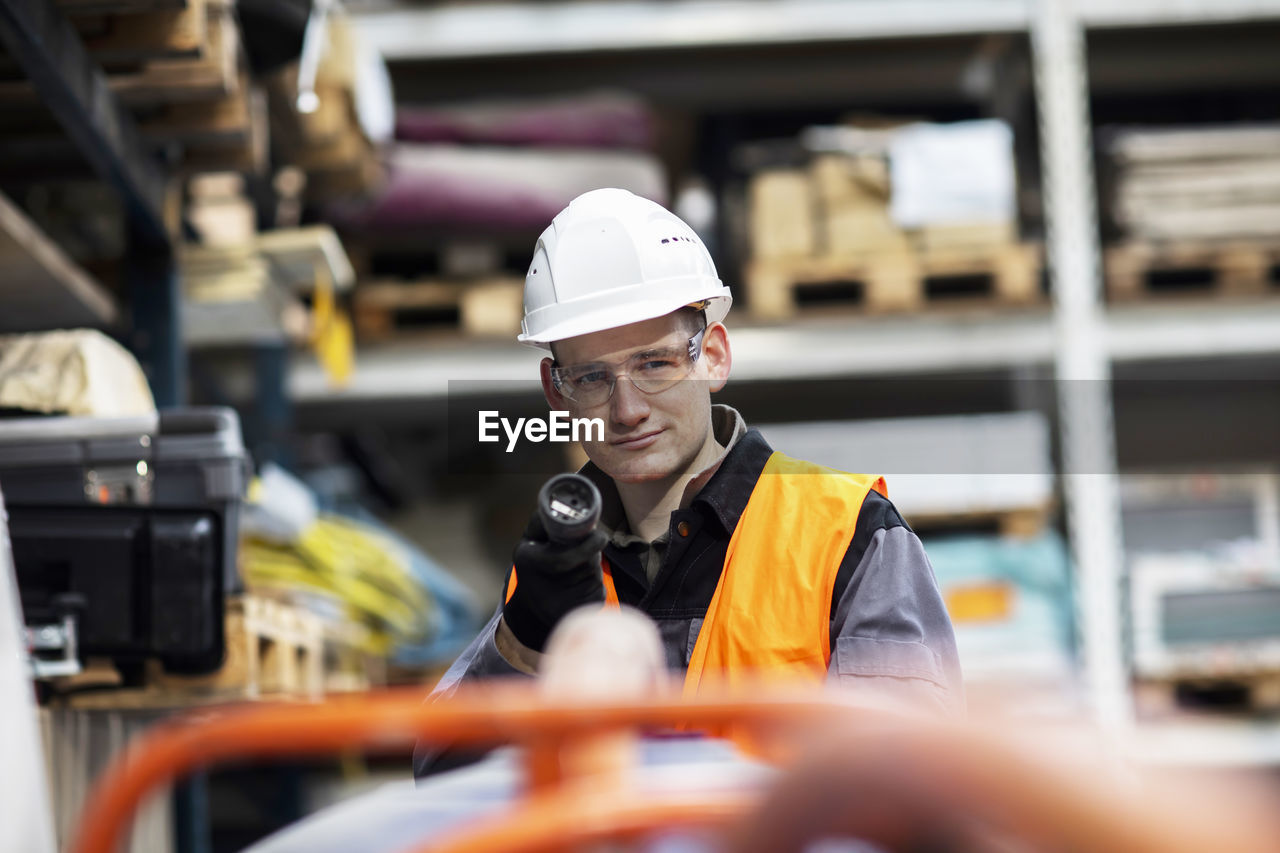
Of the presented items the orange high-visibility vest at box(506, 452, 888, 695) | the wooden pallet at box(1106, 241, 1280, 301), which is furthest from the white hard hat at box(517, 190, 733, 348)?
the wooden pallet at box(1106, 241, 1280, 301)

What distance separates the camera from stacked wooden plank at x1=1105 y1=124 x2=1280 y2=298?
197 inches

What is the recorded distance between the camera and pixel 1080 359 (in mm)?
4945

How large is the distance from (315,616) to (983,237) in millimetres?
2817

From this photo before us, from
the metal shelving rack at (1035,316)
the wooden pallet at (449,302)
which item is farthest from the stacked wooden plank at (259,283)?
the metal shelving rack at (1035,316)

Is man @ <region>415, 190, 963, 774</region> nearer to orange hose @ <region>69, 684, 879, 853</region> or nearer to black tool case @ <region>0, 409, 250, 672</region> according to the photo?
orange hose @ <region>69, 684, 879, 853</region>

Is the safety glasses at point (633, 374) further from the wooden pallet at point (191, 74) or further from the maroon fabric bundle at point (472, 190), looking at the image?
the maroon fabric bundle at point (472, 190)

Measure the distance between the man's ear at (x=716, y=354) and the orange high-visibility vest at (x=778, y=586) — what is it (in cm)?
16

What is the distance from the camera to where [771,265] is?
5.03 m

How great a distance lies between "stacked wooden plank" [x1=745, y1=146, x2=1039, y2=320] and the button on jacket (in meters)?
3.27

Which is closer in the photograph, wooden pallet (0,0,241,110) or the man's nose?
the man's nose

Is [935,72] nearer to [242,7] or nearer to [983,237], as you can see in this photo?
[983,237]

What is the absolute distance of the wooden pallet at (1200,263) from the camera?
5.05 metres

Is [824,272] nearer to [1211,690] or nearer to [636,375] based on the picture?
[1211,690]

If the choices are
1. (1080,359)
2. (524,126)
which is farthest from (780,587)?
(524,126)
